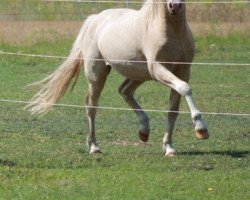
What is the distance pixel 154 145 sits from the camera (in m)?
11.0

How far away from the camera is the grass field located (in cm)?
824

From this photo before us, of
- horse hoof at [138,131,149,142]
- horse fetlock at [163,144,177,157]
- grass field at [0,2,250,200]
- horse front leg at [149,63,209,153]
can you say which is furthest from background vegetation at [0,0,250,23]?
horse front leg at [149,63,209,153]

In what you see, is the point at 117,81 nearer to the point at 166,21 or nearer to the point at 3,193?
the point at 166,21

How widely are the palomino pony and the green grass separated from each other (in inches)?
16.2

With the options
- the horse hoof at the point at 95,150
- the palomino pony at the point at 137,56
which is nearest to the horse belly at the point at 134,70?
the palomino pony at the point at 137,56

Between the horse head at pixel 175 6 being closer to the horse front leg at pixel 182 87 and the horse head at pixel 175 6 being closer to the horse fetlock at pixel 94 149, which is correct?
the horse front leg at pixel 182 87

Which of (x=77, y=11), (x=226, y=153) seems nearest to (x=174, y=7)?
(x=226, y=153)

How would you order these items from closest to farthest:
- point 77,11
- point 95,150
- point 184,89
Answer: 1. point 184,89
2. point 95,150
3. point 77,11

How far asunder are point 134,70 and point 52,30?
12673 millimetres

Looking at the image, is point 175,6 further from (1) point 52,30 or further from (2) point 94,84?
(1) point 52,30

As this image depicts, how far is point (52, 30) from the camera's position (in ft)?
74.9

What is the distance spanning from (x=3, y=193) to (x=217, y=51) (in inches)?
545

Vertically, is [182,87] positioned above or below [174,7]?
below

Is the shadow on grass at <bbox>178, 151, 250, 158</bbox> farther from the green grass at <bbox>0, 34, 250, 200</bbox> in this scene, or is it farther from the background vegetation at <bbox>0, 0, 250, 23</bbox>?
the background vegetation at <bbox>0, 0, 250, 23</bbox>
